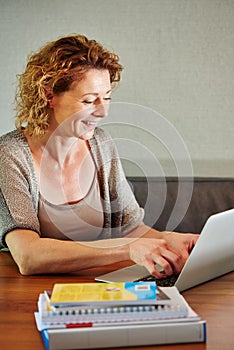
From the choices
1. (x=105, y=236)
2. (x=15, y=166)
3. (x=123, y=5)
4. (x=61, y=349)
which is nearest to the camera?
(x=61, y=349)

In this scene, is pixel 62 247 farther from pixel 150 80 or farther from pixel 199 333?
pixel 150 80

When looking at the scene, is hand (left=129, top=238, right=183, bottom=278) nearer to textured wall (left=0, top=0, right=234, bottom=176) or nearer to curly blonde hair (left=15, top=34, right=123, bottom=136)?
curly blonde hair (left=15, top=34, right=123, bottom=136)

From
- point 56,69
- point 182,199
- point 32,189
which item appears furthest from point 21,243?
point 182,199

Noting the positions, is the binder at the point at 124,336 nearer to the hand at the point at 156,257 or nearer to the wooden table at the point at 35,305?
the wooden table at the point at 35,305

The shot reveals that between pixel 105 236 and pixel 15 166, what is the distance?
0.42 metres

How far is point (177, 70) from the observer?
9.87 ft

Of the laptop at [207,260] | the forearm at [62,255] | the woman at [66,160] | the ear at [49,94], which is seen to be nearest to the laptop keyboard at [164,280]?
the laptop at [207,260]

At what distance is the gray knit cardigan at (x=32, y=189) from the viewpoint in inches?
77.1

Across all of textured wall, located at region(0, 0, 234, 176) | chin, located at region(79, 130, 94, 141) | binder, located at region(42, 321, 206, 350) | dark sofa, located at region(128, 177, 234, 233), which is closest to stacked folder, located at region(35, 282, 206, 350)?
binder, located at region(42, 321, 206, 350)

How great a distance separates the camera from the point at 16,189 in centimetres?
201

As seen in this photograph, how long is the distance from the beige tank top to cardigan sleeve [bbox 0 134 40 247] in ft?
0.25

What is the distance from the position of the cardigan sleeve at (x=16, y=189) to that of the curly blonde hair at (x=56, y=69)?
0.37 ft

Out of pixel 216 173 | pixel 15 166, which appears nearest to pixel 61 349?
pixel 15 166

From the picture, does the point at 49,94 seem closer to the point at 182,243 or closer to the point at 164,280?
the point at 182,243
